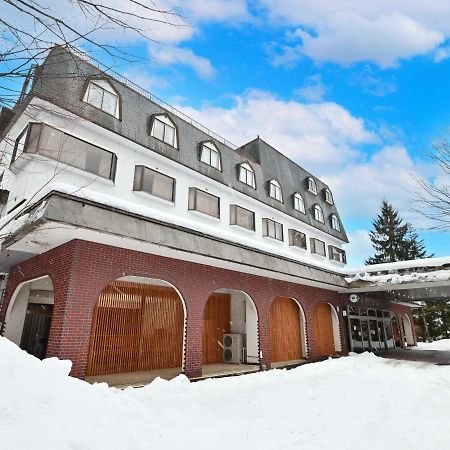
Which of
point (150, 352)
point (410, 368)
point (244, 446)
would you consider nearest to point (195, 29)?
point (244, 446)

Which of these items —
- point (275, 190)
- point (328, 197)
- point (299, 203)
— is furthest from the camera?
point (328, 197)

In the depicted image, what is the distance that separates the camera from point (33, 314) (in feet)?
40.0

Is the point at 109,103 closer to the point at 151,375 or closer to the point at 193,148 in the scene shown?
the point at 193,148

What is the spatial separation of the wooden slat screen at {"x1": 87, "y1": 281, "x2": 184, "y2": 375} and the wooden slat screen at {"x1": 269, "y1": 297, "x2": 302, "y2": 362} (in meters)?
4.21

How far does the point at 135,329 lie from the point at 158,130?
7.91m

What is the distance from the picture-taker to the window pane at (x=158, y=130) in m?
12.4

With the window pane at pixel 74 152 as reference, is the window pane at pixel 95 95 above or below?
above

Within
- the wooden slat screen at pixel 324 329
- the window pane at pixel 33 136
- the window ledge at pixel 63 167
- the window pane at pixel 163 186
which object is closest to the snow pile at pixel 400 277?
the wooden slat screen at pixel 324 329

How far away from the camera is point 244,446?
4406mm

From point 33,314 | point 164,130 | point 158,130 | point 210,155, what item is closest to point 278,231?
point 210,155

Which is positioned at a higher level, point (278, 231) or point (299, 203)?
point (299, 203)

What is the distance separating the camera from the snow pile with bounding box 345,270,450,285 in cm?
1336

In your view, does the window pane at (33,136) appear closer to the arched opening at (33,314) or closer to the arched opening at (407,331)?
the arched opening at (33,314)

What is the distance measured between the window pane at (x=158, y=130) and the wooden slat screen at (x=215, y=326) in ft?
24.5
